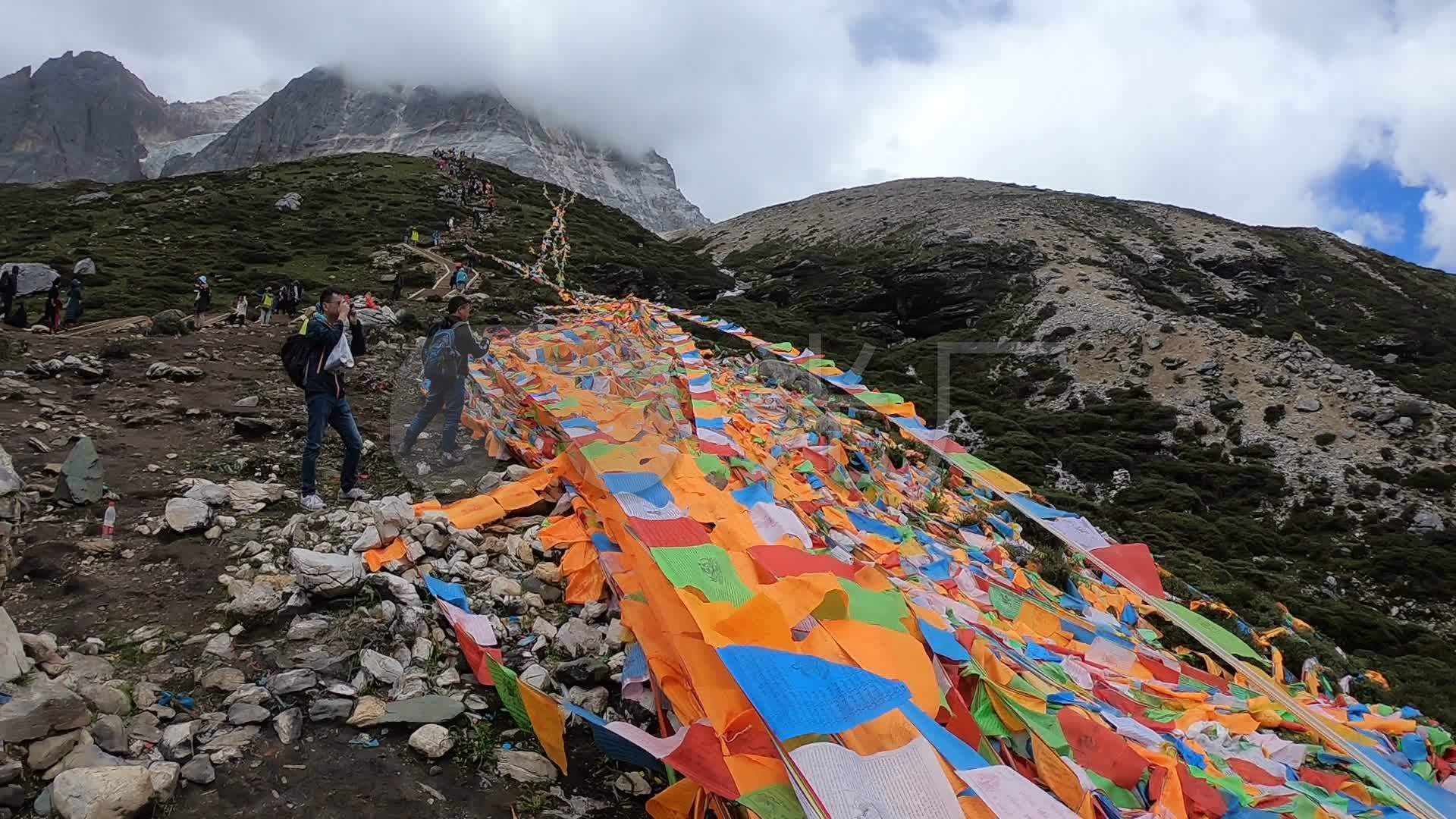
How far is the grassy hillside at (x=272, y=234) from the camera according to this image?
27219mm

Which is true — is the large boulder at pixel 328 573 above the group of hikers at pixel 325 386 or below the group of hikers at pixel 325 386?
below

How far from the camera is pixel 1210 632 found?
Result: 579cm

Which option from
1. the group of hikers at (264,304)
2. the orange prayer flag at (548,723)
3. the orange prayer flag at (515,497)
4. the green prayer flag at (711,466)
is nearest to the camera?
the orange prayer flag at (548,723)

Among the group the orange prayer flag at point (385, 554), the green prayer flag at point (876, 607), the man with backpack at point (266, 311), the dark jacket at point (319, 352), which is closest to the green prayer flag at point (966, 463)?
the green prayer flag at point (876, 607)

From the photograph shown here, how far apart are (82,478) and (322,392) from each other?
1.72m

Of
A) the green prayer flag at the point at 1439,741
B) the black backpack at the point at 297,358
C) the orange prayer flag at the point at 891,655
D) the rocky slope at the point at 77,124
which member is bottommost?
the green prayer flag at the point at 1439,741

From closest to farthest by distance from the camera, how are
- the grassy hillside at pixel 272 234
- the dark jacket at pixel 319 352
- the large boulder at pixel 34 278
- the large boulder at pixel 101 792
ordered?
the large boulder at pixel 101 792
the dark jacket at pixel 319 352
the large boulder at pixel 34 278
the grassy hillside at pixel 272 234

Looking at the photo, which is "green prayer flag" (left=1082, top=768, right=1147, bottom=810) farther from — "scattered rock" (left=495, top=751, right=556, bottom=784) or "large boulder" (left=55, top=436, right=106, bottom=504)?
"large boulder" (left=55, top=436, right=106, bottom=504)

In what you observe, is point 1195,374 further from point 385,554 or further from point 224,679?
point 224,679

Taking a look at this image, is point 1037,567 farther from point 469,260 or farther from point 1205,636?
point 469,260

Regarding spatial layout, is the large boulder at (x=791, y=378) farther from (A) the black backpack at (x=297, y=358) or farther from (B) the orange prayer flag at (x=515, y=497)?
(A) the black backpack at (x=297, y=358)

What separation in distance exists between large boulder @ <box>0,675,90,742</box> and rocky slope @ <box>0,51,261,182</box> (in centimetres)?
18350

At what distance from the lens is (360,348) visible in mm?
6027

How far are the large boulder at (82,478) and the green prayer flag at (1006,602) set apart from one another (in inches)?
267
